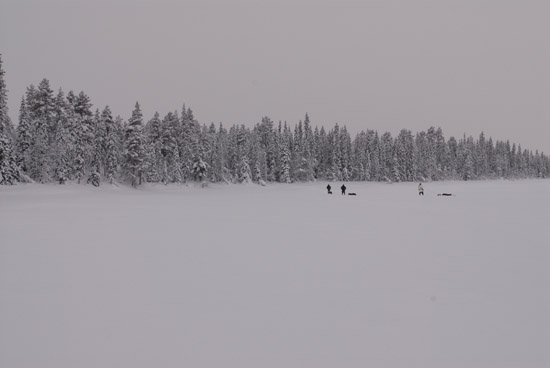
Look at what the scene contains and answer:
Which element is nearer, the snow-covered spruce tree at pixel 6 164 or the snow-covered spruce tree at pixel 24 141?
the snow-covered spruce tree at pixel 6 164

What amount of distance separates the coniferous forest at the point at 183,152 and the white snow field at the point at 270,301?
4124cm

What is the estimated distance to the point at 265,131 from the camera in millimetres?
116562

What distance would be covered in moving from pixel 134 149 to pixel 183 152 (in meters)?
16.5

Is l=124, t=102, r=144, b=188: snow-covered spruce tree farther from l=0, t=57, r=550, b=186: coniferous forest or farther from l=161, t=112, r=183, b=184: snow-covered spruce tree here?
l=161, t=112, r=183, b=184: snow-covered spruce tree

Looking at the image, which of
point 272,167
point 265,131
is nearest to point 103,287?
point 272,167

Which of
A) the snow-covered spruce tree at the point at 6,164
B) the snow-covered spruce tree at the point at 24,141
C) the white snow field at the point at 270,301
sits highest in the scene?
the snow-covered spruce tree at the point at 24,141

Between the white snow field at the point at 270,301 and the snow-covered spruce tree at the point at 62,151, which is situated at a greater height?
the snow-covered spruce tree at the point at 62,151

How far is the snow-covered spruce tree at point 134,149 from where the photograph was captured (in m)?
62.2

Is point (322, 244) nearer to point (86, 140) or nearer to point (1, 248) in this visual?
point (1, 248)

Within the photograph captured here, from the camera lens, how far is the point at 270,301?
282 inches

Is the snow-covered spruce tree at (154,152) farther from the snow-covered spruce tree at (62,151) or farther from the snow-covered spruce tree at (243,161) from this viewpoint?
the snow-covered spruce tree at (243,161)

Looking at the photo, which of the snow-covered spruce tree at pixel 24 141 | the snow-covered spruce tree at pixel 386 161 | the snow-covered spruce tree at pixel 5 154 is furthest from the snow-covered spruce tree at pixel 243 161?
the snow-covered spruce tree at pixel 386 161

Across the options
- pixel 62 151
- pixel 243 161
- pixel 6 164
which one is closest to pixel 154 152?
pixel 243 161

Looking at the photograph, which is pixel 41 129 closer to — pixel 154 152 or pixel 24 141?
pixel 24 141
